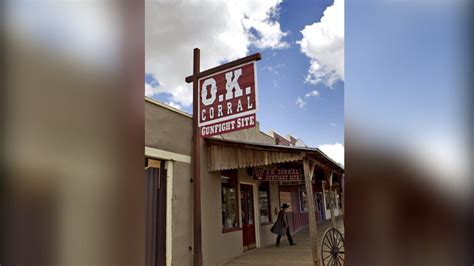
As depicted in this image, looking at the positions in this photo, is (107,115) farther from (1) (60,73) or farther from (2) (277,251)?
(2) (277,251)

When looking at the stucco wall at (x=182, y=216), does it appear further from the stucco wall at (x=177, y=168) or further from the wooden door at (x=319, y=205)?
the wooden door at (x=319, y=205)

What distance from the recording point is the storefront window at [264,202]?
11102 mm

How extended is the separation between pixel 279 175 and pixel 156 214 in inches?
161

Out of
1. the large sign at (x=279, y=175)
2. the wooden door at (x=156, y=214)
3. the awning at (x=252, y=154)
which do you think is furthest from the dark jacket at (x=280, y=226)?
the wooden door at (x=156, y=214)

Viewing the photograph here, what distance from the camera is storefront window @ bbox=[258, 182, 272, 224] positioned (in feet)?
36.4

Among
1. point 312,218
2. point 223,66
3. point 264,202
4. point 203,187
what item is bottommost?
point 312,218

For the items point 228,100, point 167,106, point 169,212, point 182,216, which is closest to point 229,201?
point 182,216

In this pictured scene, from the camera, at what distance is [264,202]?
452 inches

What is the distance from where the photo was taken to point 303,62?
8398 millimetres

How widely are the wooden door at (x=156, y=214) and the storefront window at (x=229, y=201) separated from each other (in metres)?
2.43

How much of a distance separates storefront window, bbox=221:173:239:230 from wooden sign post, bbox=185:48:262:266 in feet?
6.23

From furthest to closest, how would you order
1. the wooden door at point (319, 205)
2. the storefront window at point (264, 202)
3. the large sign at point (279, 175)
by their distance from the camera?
the wooden door at point (319, 205)
the storefront window at point (264, 202)
the large sign at point (279, 175)

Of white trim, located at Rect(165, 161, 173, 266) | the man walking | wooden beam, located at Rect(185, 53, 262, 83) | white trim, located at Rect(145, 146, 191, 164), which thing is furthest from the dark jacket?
wooden beam, located at Rect(185, 53, 262, 83)

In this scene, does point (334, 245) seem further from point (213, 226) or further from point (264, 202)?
point (264, 202)
